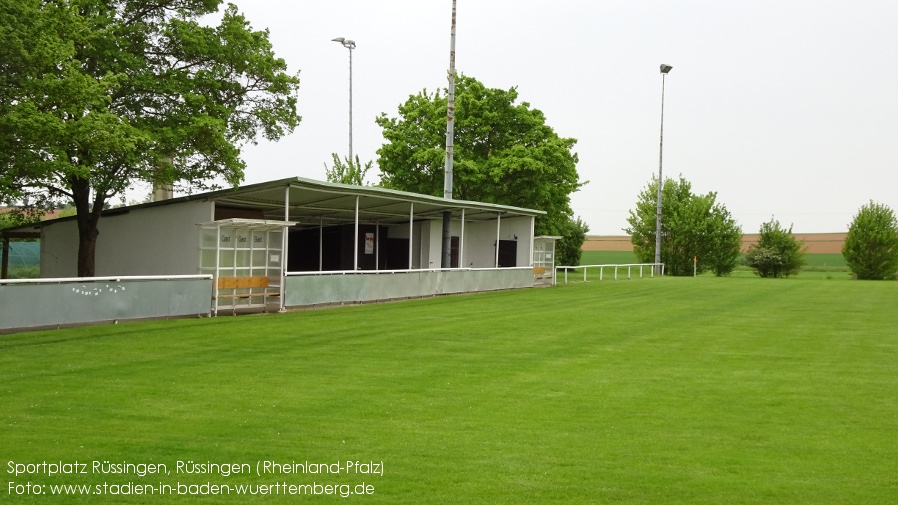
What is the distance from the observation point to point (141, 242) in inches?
1042

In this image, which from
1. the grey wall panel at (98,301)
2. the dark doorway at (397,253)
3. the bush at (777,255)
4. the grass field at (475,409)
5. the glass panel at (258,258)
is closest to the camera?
the grass field at (475,409)

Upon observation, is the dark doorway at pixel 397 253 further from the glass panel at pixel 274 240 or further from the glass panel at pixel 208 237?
the glass panel at pixel 208 237

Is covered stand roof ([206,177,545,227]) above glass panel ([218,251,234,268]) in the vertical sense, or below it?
above

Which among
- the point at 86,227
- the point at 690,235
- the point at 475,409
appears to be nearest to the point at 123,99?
the point at 86,227

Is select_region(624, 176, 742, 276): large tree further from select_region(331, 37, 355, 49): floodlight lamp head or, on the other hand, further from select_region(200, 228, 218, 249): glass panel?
select_region(200, 228, 218, 249): glass panel

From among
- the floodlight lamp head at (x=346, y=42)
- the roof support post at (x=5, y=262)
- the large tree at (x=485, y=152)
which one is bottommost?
the roof support post at (x=5, y=262)

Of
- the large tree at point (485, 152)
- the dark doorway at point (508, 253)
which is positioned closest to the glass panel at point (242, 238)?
the dark doorway at point (508, 253)

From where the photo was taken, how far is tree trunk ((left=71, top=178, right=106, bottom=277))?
27188 mm

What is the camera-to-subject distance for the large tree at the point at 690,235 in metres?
69.4

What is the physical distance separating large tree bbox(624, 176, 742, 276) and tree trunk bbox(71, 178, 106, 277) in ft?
163

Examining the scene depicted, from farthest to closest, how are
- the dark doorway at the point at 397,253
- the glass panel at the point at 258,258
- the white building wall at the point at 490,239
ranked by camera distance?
1. the white building wall at the point at 490,239
2. the dark doorway at the point at 397,253
3. the glass panel at the point at 258,258

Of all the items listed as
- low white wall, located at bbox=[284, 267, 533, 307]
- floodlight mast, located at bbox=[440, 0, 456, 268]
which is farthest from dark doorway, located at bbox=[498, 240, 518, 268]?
floodlight mast, located at bbox=[440, 0, 456, 268]

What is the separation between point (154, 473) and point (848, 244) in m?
69.6

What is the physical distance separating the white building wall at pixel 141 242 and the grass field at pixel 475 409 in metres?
6.17
